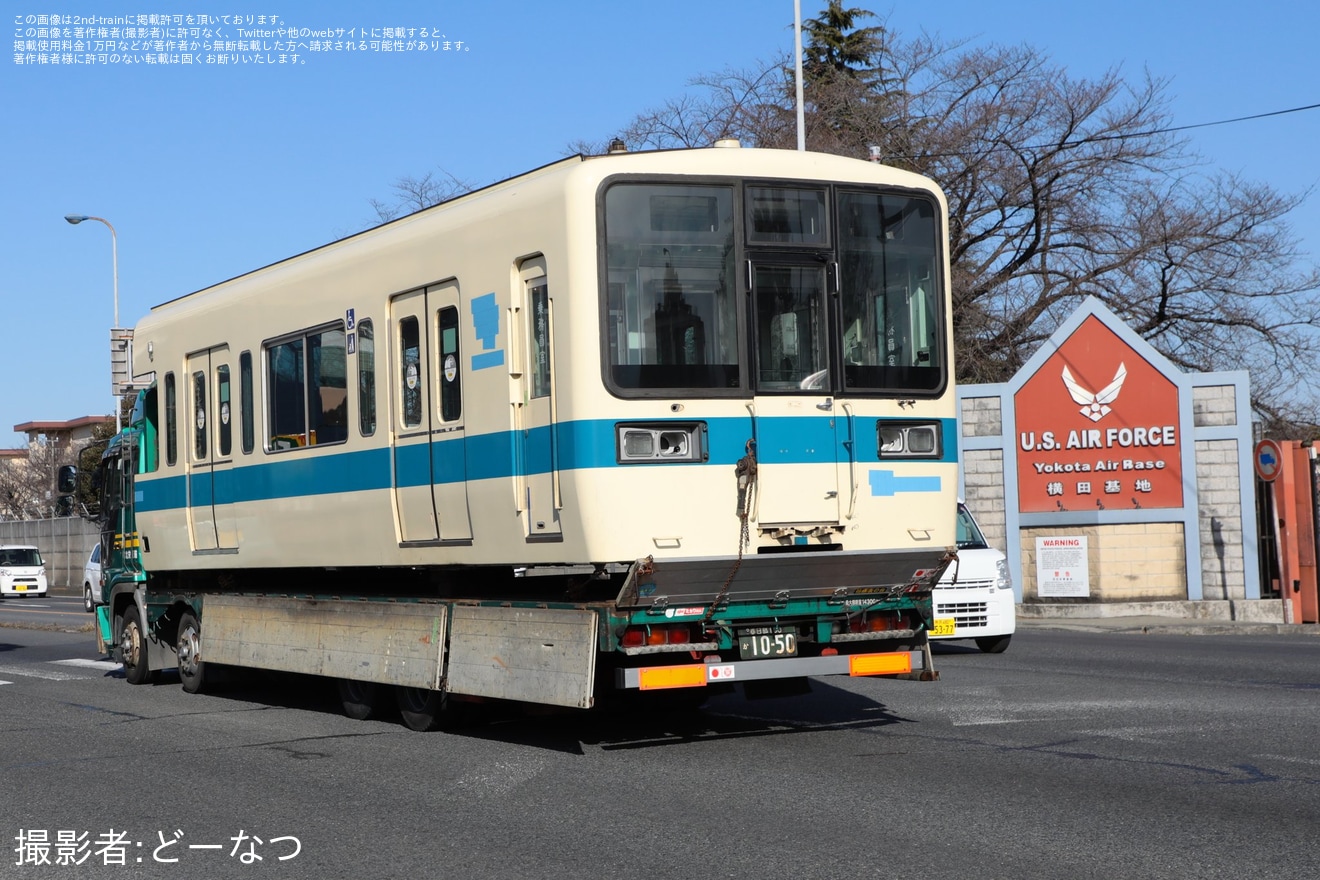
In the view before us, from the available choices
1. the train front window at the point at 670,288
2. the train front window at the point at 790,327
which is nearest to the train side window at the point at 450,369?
the train front window at the point at 670,288

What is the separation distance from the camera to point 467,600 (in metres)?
10.4

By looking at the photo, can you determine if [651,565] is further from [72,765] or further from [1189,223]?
[1189,223]

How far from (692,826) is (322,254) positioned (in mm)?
6281

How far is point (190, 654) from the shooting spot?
15.0m

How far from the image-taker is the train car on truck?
9078mm

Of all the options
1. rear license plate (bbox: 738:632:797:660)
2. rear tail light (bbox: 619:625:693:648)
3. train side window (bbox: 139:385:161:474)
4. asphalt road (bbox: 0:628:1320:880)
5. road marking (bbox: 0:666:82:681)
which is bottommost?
road marking (bbox: 0:666:82:681)

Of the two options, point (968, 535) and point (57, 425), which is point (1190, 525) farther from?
point (57, 425)

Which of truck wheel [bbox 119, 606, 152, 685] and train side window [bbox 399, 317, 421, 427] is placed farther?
truck wheel [bbox 119, 606, 152, 685]

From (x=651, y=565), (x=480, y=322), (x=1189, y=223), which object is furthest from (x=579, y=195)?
(x=1189, y=223)

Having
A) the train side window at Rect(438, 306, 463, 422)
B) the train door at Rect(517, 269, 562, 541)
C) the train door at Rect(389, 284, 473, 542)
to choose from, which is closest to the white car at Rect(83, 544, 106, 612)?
the train door at Rect(389, 284, 473, 542)

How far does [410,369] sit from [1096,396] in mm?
16886

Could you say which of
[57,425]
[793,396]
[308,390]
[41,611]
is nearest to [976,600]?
[793,396]

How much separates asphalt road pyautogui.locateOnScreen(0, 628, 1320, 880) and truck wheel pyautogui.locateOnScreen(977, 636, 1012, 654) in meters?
2.99

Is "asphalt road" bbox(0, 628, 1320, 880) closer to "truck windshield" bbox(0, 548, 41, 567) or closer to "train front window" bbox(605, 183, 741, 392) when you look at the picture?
"train front window" bbox(605, 183, 741, 392)
